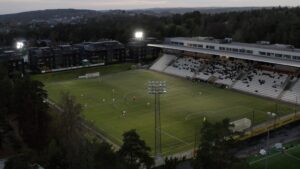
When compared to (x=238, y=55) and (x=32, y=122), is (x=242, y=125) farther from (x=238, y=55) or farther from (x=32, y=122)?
(x=238, y=55)

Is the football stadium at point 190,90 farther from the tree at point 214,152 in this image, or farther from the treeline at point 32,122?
the tree at point 214,152

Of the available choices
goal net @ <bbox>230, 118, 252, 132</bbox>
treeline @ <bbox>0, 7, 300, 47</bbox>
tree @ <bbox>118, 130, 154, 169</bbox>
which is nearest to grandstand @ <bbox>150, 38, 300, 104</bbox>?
goal net @ <bbox>230, 118, 252, 132</bbox>

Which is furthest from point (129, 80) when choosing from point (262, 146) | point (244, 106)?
point (262, 146)

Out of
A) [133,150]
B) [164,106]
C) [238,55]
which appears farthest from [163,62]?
[133,150]

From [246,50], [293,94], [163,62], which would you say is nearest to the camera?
[293,94]

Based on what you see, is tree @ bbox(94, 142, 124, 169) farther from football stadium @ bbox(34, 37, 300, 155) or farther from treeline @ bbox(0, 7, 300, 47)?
treeline @ bbox(0, 7, 300, 47)

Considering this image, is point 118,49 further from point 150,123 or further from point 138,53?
point 150,123

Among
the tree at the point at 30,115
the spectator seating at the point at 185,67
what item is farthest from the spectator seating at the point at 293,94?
the tree at the point at 30,115
